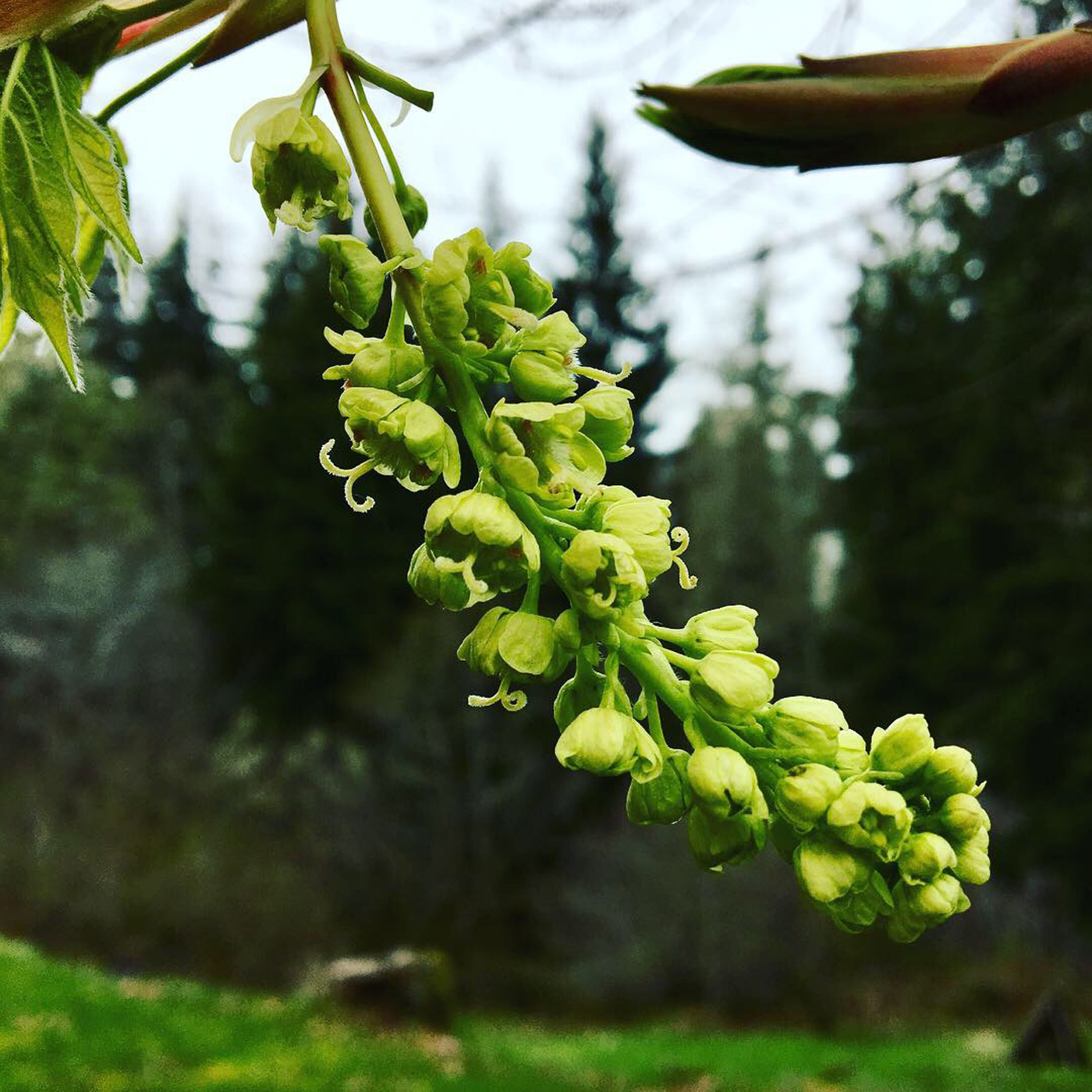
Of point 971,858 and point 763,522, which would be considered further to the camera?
point 763,522

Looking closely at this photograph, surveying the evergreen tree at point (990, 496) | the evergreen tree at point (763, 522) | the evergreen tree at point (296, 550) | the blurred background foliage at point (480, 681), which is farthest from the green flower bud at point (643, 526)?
the evergreen tree at point (296, 550)

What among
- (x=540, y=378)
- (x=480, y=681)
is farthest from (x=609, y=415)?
(x=480, y=681)

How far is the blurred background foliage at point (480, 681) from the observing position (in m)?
11.9

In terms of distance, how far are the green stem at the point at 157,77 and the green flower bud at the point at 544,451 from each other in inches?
9.5

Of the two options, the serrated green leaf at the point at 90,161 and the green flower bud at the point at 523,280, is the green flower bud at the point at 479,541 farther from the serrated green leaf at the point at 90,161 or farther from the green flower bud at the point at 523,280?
the serrated green leaf at the point at 90,161

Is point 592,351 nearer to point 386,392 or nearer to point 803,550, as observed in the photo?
point 803,550

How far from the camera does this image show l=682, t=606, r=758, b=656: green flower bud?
56cm

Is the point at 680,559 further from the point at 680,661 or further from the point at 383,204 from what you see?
the point at 383,204

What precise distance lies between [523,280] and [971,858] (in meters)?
0.36

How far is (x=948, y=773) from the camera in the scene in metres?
0.55

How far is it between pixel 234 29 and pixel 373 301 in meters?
0.15

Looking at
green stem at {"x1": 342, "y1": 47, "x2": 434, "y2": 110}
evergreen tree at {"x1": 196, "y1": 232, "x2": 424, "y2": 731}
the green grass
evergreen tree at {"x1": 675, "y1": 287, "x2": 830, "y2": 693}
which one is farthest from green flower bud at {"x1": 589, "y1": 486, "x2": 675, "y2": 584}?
evergreen tree at {"x1": 196, "y1": 232, "x2": 424, "y2": 731}

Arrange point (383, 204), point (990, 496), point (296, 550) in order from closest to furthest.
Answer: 1. point (383, 204)
2. point (990, 496)
3. point (296, 550)

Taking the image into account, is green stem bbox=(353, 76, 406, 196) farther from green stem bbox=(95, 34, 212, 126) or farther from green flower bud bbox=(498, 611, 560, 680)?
green flower bud bbox=(498, 611, 560, 680)
